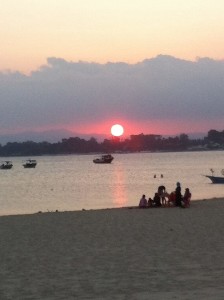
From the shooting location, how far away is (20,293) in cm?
995

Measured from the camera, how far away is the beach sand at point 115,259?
9.88m

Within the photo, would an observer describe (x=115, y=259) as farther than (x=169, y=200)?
No

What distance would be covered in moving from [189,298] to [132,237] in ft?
27.2

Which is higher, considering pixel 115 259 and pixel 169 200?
pixel 115 259

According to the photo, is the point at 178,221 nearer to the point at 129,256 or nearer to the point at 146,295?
the point at 129,256

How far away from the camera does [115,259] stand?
13242 mm

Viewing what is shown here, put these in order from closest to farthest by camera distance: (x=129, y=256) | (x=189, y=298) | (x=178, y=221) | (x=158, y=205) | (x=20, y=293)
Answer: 1. (x=189, y=298)
2. (x=20, y=293)
3. (x=129, y=256)
4. (x=178, y=221)
5. (x=158, y=205)

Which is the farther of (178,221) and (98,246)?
(178,221)

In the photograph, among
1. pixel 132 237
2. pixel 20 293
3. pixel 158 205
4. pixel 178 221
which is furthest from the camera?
pixel 158 205

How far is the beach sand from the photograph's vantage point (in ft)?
32.4

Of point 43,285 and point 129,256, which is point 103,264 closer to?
point 129,256

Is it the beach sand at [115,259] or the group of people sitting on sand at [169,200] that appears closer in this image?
the beach sand at [115,259]

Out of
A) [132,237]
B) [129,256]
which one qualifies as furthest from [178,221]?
[129,256]

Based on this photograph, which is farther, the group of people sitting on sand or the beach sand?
the group of people sitting on sand
